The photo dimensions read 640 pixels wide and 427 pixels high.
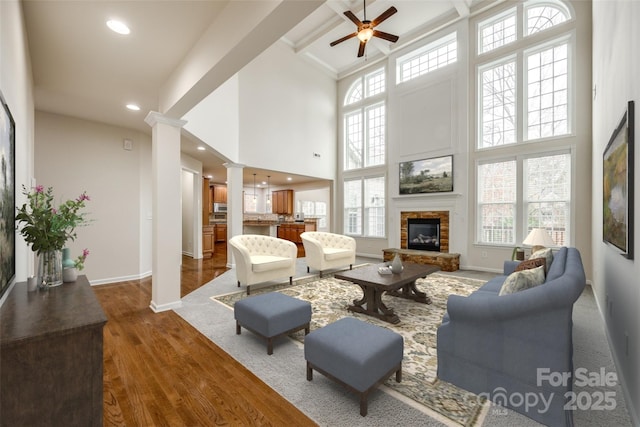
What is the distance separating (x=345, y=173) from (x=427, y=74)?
3.40m

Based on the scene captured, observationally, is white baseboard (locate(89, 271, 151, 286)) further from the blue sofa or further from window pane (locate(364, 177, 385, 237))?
window pane (locate(364, 177, 385, 237))

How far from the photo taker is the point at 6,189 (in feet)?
4.85

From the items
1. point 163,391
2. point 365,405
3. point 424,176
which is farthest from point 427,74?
point 163,391

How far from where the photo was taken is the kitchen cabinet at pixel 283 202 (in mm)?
11164

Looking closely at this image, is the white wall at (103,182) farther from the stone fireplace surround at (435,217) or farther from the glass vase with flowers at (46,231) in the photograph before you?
the stone fireplace surround at (435,217)

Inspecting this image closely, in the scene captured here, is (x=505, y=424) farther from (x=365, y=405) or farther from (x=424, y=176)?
(x=424, y=176)

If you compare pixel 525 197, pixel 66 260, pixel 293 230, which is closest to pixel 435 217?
pixel 525 197

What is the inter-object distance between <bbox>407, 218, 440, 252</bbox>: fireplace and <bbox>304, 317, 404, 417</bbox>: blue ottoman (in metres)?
5.08

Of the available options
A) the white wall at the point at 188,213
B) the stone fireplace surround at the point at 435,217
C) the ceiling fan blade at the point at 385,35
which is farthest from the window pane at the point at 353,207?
the white wall at the point at 188,213

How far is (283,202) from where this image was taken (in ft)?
37.0

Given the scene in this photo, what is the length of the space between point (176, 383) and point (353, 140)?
7733 mm

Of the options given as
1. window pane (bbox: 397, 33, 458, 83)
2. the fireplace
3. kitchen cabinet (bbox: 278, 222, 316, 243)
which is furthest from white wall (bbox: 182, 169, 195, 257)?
window pane (bbox: 397, 33, 458, 83)

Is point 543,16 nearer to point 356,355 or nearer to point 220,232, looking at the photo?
point 356,355

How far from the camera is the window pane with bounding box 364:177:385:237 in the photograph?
25.3 feet
